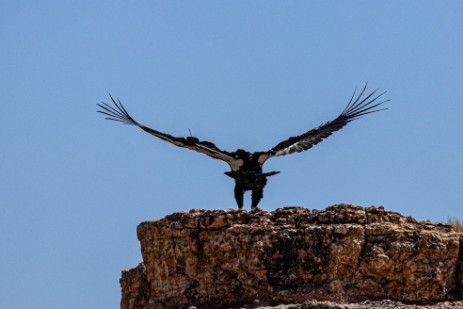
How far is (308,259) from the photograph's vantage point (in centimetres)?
2648

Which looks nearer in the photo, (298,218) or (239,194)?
(298,218)

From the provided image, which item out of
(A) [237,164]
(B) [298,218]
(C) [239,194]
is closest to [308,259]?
(B) [298,218]

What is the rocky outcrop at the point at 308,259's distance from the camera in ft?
86.4

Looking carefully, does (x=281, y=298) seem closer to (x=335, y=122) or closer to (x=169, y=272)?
(x=169, y=272)

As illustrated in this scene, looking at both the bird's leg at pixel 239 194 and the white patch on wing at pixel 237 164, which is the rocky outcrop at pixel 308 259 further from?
the white patch on wing at pixel 237 164

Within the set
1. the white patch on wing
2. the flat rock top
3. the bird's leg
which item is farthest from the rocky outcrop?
the white patch on wing

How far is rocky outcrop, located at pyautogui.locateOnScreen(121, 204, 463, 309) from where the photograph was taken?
26344mm

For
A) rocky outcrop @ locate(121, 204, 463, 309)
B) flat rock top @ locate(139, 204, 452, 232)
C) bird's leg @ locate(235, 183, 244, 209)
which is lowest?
rocky outcrop @ locate(121, 204, 463, 309)

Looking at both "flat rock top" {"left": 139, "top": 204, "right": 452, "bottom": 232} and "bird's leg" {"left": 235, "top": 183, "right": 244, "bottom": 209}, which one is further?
"bird's leg" {"left": 235, "top": 183, "right": 244, "bottom": 209}

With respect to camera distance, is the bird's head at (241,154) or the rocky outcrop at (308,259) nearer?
the rocky outcrop at (308,259)

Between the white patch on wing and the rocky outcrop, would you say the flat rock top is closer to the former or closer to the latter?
the rocky outcrop

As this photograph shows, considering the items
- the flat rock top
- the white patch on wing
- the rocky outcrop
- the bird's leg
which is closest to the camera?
the rocky outcrop

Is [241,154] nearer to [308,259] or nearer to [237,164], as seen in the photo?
[237,164]

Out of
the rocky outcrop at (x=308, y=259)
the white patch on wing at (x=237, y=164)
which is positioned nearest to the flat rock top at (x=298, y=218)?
the rocky outcrop at (x=308, y=259)
